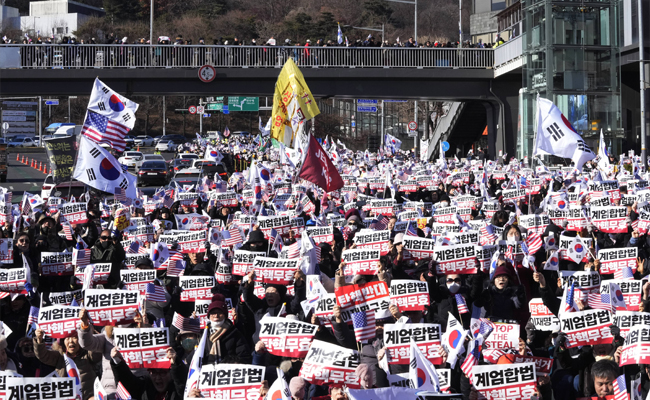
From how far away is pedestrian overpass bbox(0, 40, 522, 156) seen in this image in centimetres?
4334

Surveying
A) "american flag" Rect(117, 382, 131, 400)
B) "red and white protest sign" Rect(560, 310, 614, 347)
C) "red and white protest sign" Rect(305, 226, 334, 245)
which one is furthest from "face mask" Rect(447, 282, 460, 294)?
"american flag" Rect(117, 382, 131, 400)

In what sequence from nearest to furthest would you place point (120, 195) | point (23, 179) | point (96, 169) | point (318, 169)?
point (96, 169) → point (318, 169) → point (120, 195) → point (23, 179)

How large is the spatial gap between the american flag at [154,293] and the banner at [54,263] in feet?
7.90

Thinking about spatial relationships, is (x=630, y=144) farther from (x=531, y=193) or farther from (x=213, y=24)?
(x=213, y=24)

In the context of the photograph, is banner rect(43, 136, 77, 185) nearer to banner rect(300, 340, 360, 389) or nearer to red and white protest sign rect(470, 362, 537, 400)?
banner rect(300, 340, 360, 389)

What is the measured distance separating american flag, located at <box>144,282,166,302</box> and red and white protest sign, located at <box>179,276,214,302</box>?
26cm

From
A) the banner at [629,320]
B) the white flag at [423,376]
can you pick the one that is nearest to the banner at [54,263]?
the white flag at [423,376]

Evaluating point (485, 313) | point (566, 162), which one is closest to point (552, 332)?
point (485, 313)

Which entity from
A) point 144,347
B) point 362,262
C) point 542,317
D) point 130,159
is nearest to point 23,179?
point 130,159

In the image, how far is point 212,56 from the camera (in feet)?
Answer: 145

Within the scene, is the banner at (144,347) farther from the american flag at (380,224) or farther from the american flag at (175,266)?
the american flag at (380,224)

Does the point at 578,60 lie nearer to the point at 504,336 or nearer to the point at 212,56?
the point at 212,56

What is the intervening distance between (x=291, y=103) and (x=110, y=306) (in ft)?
44.1

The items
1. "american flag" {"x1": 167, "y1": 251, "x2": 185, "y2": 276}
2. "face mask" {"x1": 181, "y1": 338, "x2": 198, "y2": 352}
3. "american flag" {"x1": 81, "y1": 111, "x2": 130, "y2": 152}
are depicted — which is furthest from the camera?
"american flag" {"x1": 81, "y1": 111, "x2": 130, "y2": 152}
